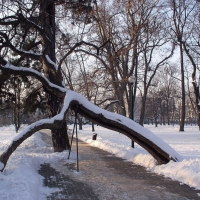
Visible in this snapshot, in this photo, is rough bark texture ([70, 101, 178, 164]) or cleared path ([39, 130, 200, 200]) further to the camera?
rough bark texture ([70, 101, 178, 164])

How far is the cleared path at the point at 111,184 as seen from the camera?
630 centimetres

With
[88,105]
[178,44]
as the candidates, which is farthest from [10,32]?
[178,44]

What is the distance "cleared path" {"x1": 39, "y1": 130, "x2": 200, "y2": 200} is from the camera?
630cm

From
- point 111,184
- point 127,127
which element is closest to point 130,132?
point 127,127

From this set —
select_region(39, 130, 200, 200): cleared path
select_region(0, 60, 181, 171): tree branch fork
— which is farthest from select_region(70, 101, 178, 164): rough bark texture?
select_region(39, 130, 200, 200): cleared path

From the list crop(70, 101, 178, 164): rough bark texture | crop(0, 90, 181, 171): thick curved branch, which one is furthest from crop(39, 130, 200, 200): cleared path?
crop(0, 90, 181, 171): thick curved branch

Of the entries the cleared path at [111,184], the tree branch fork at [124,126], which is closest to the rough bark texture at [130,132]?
the tree branch fork at [124,126]

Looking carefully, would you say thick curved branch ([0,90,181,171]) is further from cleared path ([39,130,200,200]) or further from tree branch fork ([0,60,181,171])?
cleared path ([39,130,200,200])

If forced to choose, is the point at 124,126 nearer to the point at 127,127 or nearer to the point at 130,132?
the point at 127,127

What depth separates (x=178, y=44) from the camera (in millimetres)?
29391

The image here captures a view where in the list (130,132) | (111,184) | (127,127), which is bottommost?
(111,184)

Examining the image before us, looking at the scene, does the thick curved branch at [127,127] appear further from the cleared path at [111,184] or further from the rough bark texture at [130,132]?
the cleared path at [111,184]

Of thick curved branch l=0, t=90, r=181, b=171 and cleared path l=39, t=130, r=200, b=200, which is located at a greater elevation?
thick curved branch l=0, t=90, r=181, b=171

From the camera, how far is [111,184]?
7.39m
